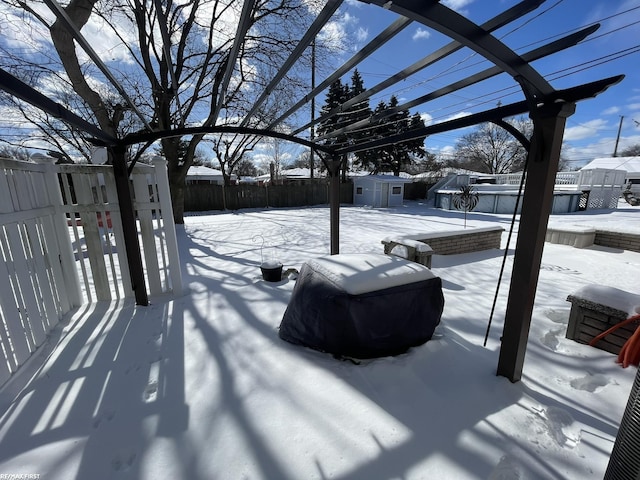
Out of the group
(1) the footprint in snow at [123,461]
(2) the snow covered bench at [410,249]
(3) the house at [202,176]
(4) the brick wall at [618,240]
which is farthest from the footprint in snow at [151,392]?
(3) the house at [202,176]

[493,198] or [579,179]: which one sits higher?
[579,179]

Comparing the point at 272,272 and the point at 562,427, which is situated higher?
the point at 272,272

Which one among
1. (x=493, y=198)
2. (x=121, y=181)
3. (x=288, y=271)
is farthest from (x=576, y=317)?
(x=493, y=198)

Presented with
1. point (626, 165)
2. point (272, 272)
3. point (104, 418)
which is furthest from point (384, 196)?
point (626, 165)

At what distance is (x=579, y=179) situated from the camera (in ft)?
51.3

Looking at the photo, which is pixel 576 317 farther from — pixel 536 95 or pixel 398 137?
pixel 398 137

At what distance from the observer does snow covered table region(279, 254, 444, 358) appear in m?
2.09

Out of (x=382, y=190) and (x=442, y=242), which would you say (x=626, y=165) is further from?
(x=442, y=242)

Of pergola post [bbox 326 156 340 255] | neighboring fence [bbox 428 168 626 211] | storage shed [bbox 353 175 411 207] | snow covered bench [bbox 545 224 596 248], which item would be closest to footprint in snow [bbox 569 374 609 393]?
pergola post [bbox 326 156 340 255]

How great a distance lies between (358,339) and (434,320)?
0.80 meters

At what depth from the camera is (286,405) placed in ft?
6.03

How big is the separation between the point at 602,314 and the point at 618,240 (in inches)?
242

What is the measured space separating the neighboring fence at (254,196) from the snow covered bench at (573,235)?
13.0 m

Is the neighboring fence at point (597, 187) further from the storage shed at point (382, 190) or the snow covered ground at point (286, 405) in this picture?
the snow covered ground at point (286, 405)
